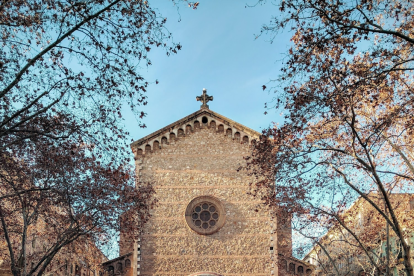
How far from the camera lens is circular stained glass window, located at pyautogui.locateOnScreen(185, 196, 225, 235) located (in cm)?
2175

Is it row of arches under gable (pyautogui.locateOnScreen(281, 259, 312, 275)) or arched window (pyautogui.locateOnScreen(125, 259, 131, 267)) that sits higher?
arched window (pyautogui.locateOnScreen(125, 259, 131, 267))

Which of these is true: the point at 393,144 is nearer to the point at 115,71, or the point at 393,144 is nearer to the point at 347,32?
the point at 347,32

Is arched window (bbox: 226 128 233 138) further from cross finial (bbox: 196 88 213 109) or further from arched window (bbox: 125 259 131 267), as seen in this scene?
arched window (bbox: 125 259 131 267)

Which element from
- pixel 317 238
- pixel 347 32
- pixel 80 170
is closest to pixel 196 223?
pixel 317 238

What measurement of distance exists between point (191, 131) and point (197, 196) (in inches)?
133

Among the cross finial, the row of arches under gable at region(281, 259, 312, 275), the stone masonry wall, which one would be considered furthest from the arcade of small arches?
the row of arches under gable at region(281, 259, 312, 275)

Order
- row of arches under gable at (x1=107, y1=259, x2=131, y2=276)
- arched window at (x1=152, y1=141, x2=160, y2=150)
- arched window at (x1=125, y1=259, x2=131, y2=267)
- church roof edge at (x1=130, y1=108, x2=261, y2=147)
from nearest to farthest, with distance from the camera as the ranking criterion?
row of arches under gable at (x1=107, y1=259, x2=131, y2=276), arched window at (x1=125, y1=259, x2=131, y2=267), church roof edge at (x1=130, y1=108, x2=261, y2=147), arched window at (x1=152, y1=141, x2=160, y2=150)

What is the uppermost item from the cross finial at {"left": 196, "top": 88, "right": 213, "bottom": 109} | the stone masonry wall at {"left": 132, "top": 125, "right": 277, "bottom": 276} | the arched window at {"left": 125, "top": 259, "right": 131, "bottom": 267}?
the cross finial at {"left": 196, "top": 88, "right": 213, "bottom": 109}

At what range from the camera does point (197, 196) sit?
22.2 metres

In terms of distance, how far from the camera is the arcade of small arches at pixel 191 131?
23.1 metres

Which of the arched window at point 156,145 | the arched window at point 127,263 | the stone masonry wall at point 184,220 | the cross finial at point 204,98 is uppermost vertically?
the cross finial at point 204,98

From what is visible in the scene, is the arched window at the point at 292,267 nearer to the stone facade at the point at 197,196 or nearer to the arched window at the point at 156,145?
the stone facade at the point at 197,196

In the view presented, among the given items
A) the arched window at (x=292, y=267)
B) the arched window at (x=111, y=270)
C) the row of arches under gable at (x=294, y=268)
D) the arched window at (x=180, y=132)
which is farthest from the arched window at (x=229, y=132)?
the arched window at (x=111, y=270)

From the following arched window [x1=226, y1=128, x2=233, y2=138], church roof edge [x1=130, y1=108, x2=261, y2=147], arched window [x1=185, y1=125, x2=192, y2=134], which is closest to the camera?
church roof edge [x1=130, y1=108, x2=261, y2=147]
